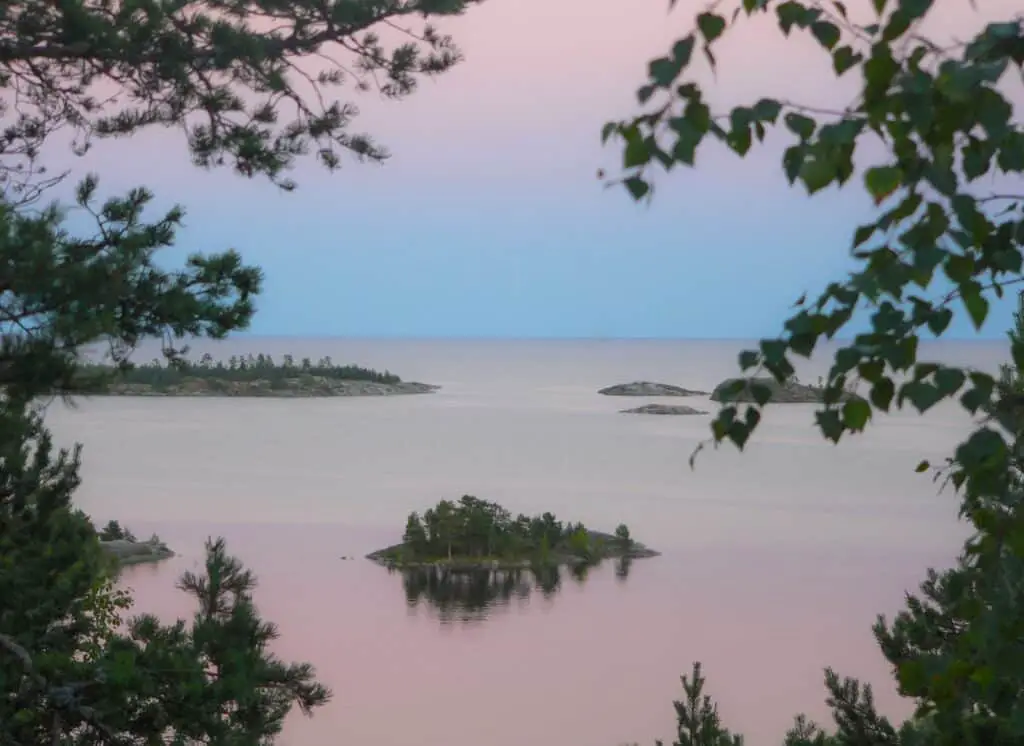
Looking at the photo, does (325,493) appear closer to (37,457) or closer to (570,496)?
(570,496)

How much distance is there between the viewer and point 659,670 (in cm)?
1122

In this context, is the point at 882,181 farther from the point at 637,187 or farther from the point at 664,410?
the point at 664,410

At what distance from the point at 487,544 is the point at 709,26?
13.7 metres

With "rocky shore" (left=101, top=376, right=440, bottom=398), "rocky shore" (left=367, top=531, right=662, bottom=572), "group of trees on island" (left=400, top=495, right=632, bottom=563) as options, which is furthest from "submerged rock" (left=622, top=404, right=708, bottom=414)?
"group of trees on island" (left=400, top=495, right=632, bottom=563)

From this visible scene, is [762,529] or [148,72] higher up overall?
[148,72]

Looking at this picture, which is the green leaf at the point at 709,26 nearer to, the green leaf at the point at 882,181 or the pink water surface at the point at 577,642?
the green leaf at the point at 882,181

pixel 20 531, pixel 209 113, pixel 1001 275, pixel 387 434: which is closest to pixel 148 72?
pixel 209 113

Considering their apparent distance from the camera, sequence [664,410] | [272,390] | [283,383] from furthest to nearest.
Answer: [283,383] → [272,390] → [664,410]

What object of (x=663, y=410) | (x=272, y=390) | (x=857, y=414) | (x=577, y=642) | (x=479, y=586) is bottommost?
(x=577, y=642)

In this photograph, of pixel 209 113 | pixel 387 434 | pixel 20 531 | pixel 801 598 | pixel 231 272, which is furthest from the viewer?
pixel 387 434

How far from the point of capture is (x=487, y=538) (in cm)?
1484

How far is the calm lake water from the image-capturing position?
10.4 m

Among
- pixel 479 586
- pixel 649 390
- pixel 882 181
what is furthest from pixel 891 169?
pixel 649 390

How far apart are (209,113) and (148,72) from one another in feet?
0.74
